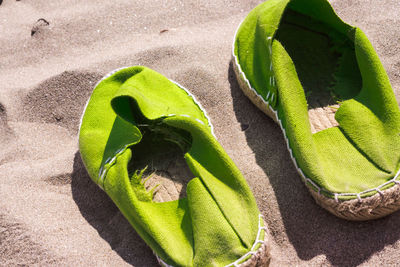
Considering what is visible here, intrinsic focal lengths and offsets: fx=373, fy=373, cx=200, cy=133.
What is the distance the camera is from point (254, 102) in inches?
58.9

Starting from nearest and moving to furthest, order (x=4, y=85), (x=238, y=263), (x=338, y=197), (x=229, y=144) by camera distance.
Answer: (x=238, y=263)
(x=338, y=197)
(x=229, y=144)
(x=4, y=85)

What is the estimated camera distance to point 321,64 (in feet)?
4.99

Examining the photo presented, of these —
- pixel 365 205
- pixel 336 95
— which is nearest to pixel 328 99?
pixel 336 95

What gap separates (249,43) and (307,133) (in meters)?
0.46

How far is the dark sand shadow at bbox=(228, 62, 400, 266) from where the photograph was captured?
4.10 ft

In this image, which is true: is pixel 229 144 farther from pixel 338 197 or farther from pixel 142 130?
pixel 338 197

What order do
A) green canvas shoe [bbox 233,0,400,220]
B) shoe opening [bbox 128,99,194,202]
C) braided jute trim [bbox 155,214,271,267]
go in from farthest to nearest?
1. shoe opening [bbox 128,99,194,202]
2. green canvas shoe [bbox 233,0,400,220]
3. braided jute trim [bbox 155,214,271,267]

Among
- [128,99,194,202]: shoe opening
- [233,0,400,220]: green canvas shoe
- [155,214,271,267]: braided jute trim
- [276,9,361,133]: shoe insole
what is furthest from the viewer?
[276,9,361,133]: shoe insole

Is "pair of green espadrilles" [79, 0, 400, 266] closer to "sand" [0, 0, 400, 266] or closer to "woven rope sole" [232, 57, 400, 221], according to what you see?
"woven rope sole" [232, 57, 400, 221]

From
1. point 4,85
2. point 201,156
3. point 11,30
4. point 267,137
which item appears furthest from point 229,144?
point 11,30

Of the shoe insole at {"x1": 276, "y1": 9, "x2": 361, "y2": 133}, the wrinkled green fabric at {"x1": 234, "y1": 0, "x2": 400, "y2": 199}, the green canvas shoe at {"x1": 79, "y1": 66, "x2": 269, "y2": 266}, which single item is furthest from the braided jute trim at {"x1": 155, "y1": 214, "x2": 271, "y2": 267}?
the shoe insole at {"x1": 276, "y1": 9, "x2": 361, "y2": 133}

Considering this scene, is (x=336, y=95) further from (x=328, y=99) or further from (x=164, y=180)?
(x=164, y=180)

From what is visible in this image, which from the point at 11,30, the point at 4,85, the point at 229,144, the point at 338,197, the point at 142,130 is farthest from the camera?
the point at 11,30

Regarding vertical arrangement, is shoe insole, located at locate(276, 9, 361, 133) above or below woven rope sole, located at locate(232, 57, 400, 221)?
above
